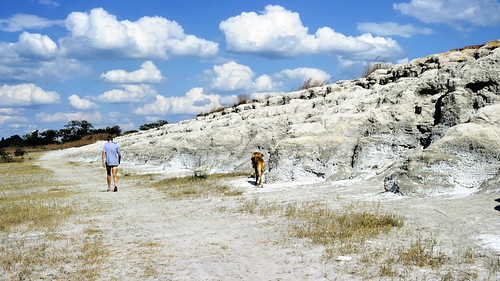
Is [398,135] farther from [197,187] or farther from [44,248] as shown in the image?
[44,248]

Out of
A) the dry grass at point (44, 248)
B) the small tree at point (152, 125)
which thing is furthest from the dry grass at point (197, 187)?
the small tree at point (152, 125)

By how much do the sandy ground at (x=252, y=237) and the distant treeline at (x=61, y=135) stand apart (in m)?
93.2

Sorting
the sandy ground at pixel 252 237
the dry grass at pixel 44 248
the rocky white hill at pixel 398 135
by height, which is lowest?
the dry grass at pixel 44 248

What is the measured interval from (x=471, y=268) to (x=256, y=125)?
21.6 meters

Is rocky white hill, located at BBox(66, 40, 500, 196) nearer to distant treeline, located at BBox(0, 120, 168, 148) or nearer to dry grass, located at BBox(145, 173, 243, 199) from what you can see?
dry grass, located at BBox(145, 173, 243, 199)

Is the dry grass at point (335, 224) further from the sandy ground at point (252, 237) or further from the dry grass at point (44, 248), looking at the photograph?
the dry grass at point (44, 248)

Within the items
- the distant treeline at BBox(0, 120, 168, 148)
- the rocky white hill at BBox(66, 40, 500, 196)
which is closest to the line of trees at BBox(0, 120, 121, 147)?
the distant treeline at BBox(0, 120, 168, 148)

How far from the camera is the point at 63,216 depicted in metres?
12.1

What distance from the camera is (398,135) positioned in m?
17.7

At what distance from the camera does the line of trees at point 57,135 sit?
363 ft

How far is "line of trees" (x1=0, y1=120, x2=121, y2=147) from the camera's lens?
110750 mm

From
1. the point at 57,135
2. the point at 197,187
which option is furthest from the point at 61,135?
the point at 197,187

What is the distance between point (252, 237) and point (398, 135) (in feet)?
36.6

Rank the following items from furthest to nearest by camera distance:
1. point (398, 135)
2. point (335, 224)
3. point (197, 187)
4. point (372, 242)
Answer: point (197, 187) → point (398, 135) → point (335, 224) → point (372, 242)
